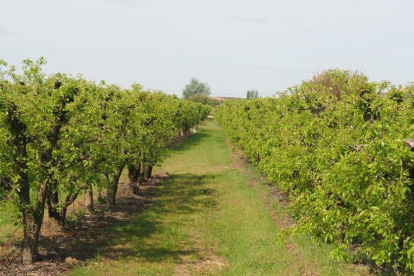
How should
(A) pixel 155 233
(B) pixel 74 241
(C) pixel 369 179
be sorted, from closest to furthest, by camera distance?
(C) pixel 369 179 < (B) pixel 74 241 < (A) pixel 155 233

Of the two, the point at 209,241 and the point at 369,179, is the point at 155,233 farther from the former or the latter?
the point at 369,179

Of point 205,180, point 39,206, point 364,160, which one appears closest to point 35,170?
point 39,206

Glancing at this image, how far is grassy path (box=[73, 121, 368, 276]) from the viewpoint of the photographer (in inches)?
457

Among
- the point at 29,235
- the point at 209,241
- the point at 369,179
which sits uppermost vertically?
the point at 369,179

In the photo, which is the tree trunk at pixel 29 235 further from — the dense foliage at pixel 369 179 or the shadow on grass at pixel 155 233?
the dense foliage at pixel 369 179

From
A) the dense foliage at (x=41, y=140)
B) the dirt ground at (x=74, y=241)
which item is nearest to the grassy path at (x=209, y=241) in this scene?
the dirt ground at (x=74, y=241)

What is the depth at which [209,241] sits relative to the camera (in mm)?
14531

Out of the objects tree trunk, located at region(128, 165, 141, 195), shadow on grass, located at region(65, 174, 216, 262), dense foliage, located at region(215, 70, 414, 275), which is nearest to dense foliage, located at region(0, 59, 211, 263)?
shadow on grass, located at region(65, 174, 216, 262)

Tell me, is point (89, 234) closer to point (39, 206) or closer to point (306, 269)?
point (39, 206)

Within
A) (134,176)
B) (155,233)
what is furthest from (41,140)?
(134,176)

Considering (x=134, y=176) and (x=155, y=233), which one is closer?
(x=155, y=233)

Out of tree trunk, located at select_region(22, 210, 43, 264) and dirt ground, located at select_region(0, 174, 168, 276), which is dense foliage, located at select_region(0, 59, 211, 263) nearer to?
tree trunk, located at select_region(22, 210, 43, 264)

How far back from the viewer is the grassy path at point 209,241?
11.6m

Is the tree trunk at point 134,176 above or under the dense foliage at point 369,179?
under
